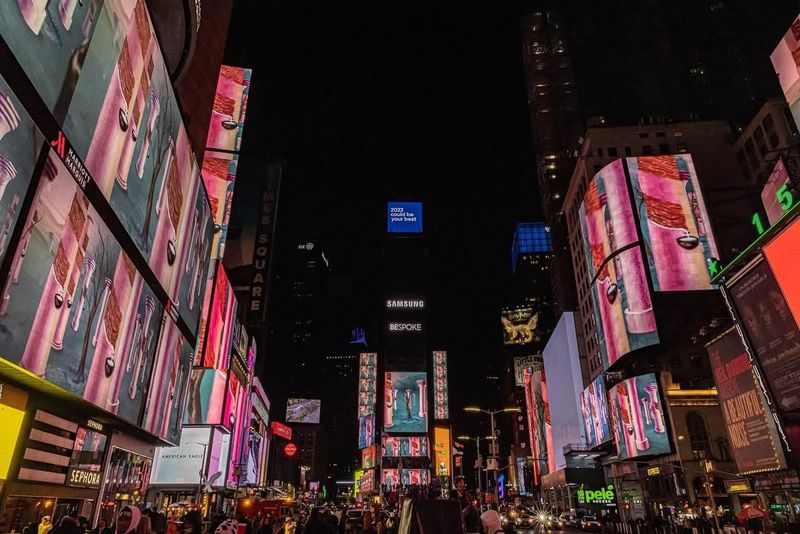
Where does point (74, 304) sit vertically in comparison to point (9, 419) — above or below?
above

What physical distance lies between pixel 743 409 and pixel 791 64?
1711 cm

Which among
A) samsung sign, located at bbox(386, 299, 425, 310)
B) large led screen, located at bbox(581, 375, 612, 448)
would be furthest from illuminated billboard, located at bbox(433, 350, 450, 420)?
large led screen, located at bbox(581, 375, 612, 448)

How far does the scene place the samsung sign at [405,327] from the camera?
11291cm

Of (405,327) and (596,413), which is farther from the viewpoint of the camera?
(405,327)

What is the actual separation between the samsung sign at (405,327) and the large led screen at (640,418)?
217 feet

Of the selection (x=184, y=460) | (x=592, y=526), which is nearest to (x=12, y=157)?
(x=184, y=460)

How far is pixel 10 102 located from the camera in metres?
9.17

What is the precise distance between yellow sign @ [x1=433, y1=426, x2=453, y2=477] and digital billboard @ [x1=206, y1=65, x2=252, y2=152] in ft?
279

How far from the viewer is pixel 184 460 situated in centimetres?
3466

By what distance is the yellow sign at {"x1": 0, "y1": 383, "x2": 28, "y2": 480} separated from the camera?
11617 mm

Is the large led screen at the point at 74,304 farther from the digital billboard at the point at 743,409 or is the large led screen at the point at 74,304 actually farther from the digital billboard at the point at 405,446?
the digital billboard at the point at 405,446

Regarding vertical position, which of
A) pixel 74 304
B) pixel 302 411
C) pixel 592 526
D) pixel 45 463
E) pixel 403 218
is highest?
pixel 403 218

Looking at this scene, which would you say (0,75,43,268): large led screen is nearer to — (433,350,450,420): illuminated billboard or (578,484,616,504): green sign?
(578,484,616,504): green sign

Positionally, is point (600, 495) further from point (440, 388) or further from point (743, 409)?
point (440, 388)
